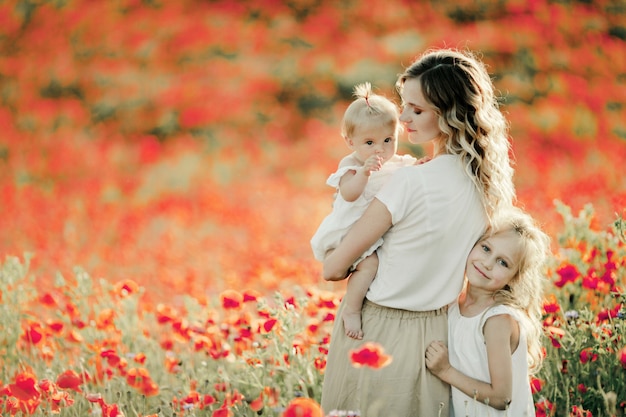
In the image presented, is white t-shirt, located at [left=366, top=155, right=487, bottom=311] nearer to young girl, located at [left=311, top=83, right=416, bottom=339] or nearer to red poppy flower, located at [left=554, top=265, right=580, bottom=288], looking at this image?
young girl, located at [left=311, top=83, right=416, bottom=339]

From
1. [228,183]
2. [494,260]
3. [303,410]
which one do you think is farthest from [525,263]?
[228,183]

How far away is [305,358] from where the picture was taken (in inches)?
129

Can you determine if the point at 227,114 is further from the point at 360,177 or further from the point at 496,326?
the point at 496,326

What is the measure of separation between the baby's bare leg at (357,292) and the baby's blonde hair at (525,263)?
34 cm

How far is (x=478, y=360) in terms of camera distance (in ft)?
7.72

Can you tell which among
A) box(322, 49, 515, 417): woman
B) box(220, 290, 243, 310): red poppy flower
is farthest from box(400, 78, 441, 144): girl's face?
box(220, 290, 243, 310): red poppy flower

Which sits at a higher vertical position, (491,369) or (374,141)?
(374,141)

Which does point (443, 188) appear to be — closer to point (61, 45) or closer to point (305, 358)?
point (305, 358)

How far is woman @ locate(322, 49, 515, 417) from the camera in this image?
88.6 inches

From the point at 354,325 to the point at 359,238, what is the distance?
0.27 meters

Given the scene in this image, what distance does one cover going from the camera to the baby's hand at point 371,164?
2.37 meters

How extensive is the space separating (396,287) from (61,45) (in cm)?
887

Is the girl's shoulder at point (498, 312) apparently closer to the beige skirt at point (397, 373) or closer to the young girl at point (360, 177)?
the beige skirt at point (397, 373)

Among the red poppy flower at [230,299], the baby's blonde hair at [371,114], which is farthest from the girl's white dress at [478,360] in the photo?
the red poppy flower at [230,299]
